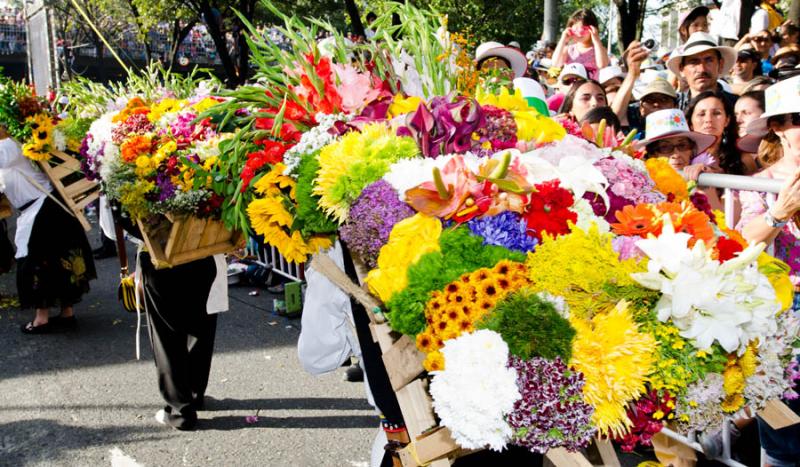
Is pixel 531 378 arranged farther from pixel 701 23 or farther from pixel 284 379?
pixel 701 23

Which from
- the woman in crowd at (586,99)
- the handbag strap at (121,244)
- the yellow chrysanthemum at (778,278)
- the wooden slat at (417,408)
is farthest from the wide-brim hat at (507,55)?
the wooden slat at (417,408)

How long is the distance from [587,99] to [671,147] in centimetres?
99

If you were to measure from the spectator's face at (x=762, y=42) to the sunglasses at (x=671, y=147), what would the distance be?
3828 mm

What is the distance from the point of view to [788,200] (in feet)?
9.45

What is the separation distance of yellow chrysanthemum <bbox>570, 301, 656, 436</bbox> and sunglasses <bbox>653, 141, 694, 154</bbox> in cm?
244

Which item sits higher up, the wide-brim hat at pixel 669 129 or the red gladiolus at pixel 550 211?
the red gladiolus at pixel 550 211

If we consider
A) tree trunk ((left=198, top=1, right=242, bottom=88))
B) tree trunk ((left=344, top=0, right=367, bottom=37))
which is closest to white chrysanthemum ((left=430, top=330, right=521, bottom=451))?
tree trunk ((left=344, top=0, right=367, bottom=37))

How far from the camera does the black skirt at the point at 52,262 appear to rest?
20.2ft

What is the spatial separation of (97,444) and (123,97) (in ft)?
7.32

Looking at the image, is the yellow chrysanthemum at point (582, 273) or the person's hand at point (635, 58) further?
the person's hand at point (635, 58)

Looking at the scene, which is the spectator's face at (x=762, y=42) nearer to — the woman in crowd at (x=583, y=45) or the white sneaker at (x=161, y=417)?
the woman in crowd at (x=583, y=45)

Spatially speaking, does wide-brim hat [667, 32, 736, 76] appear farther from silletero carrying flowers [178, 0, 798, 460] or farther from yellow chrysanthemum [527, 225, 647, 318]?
yellow chrysanthemum [527, 225, 647, 318]

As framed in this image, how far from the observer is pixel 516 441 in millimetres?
1646

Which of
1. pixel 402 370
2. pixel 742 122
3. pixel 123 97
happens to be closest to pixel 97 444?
pixel 123 97
